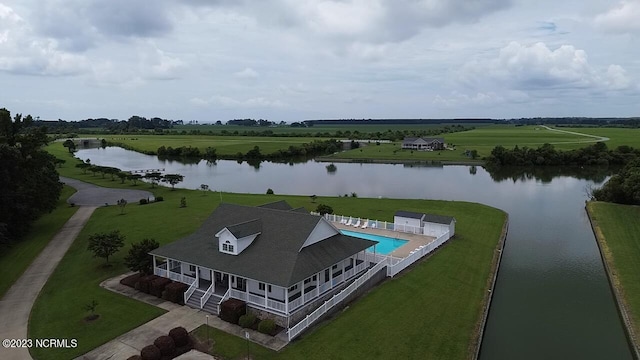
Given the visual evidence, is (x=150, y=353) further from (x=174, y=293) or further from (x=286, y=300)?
(x=286, y=300)

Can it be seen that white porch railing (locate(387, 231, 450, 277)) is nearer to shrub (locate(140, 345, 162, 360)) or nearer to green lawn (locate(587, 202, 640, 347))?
green lawn (locate(587, 202, 640, 347))

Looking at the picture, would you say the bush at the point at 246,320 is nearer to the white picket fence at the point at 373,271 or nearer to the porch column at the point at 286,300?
the porch column at the point at 286,300

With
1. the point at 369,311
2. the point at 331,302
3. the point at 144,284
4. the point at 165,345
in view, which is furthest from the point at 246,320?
the point at 144,284

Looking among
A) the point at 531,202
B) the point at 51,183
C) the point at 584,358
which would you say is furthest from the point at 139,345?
the point at 531,202

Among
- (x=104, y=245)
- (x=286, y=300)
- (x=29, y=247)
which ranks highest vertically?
Result: (x=104, y=245)

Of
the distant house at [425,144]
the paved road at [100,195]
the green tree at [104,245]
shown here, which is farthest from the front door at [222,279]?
the distant house at [425,144]
